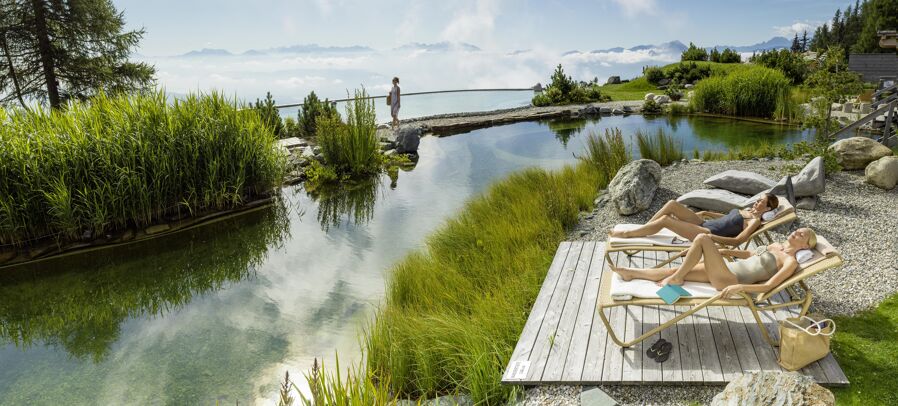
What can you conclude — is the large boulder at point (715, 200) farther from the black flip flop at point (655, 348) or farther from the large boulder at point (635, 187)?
the black flip flop at point (655, 348)

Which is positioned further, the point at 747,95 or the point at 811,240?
the point at 747,95

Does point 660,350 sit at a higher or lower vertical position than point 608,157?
lower

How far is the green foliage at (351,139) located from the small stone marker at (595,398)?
764 centimetres

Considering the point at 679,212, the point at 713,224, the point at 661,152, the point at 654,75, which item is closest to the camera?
the point at 713,224

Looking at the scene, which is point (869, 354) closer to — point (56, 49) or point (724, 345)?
point (724, 345)

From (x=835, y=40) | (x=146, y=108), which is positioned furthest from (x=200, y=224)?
(x=835, y=40)

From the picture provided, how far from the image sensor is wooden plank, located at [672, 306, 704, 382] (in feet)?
9.90

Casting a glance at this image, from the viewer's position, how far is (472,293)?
173 inches

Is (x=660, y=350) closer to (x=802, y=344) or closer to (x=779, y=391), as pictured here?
(x=802, y=344)

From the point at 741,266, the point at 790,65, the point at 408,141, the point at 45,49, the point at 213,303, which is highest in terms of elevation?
the point at 45,49

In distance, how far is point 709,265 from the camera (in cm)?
331

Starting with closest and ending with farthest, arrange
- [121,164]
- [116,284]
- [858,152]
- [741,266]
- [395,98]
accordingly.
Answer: [741,266]
[116,284]
[121,164]
[858,152]
[395,98]

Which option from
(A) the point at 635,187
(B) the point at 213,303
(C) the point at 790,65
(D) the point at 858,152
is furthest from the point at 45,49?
(C) the point at 790,65

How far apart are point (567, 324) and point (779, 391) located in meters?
1.58
